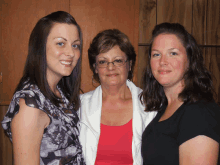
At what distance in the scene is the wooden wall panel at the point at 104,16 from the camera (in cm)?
191

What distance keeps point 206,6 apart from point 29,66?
2.18 m

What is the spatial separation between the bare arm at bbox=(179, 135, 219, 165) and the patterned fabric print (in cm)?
72

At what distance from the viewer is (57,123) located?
3.67 ft

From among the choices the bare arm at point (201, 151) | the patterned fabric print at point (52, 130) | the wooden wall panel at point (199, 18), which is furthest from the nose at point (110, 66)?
the wooden wall panel at point (199, 18)

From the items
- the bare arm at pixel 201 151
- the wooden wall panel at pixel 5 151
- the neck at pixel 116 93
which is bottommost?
the wooden wall panel at pixel 5 151

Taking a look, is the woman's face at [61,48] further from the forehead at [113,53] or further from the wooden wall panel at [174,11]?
the wooden wall panel at [174,11]

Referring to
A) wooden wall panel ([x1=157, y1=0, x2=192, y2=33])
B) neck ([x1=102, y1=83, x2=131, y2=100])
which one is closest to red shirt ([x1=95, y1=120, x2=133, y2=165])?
neck ([x1=102, y1=83, x2=131, y2=100])

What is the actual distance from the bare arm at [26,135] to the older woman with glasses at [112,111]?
0.65 m

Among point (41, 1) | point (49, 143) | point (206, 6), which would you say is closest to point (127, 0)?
point (41, 1)

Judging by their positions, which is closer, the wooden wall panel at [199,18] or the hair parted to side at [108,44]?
the hair parted to side at [108,44]

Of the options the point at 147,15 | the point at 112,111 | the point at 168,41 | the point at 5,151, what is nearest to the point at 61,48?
the point at 168,41

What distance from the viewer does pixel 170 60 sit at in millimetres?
1179

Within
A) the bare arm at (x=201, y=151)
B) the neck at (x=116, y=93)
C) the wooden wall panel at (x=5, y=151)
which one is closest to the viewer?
the bare arm at (x=201, y=151)

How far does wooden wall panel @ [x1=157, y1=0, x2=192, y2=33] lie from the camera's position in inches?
86.5
